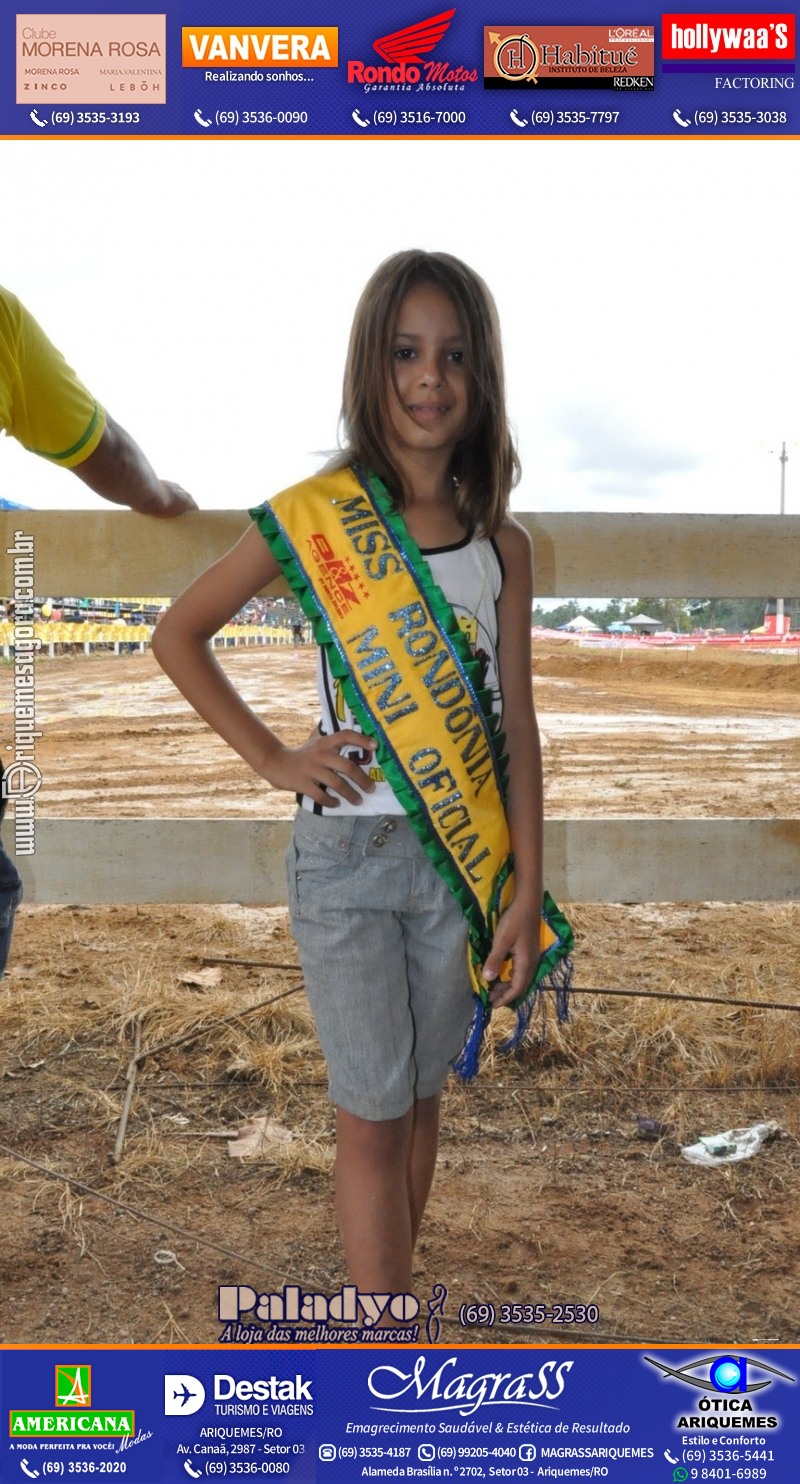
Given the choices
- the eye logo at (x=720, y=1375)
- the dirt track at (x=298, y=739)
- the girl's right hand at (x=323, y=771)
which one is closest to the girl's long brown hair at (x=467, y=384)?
the girl's right hand at (x=323, y=771)

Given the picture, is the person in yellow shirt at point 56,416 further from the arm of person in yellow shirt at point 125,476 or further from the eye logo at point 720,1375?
the eye logo at point 720,1375

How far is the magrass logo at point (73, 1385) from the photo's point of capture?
1.39 m

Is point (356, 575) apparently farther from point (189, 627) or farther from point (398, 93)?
point (398, 93)

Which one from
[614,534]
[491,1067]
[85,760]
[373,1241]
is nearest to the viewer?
[373,1241]

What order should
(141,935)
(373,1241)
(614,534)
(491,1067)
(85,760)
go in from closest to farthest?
1. (373,1241)
2. (614,534)
3. (491,1067)
4. (141,935)
5. (85,760)

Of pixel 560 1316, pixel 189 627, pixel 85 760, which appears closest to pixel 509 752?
pixel 189 627

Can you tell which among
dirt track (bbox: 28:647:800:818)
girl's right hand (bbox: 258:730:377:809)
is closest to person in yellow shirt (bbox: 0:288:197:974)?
girl's right hand (bbox: 258:730:377:809)

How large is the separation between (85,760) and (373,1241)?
19.6ft

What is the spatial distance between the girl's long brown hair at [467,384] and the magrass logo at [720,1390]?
3.81 feet

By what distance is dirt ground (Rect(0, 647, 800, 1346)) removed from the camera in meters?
1.70

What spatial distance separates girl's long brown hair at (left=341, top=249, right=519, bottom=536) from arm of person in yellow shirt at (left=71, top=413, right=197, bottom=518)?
15.7 inches

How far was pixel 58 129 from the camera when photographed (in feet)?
5.12

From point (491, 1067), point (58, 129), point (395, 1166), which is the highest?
point (58, 129)

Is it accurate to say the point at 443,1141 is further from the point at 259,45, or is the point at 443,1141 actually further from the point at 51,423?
the point at 259,45
